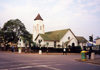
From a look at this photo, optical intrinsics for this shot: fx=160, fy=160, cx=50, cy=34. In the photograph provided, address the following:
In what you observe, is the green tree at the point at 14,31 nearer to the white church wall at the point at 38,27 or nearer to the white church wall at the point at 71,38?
the white church wall at the point at 38,27

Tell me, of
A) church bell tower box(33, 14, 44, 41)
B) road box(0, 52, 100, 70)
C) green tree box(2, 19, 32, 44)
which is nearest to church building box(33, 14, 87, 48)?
church bell tower box(33, 14, 44, 41)

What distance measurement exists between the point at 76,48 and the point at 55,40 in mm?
13637

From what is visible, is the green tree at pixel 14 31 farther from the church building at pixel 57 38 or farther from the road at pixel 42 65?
the road at pixel 42 65

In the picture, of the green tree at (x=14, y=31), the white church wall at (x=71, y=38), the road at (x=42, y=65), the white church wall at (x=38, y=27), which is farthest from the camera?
the white church wall at (x=38, y=27)

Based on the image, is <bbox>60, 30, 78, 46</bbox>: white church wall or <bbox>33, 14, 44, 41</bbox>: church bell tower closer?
<bbox>60, 30, 78, 46</bbox>: white church wall

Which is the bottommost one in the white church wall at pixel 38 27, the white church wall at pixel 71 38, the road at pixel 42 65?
the road at pixel 42 65

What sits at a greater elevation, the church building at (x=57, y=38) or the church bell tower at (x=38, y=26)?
the church bell tower at (x=38, y=26)

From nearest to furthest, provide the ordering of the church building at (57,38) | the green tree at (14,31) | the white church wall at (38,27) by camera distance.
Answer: the church building at (57,38) < the green tree at (14,31) < the white church wall at (38,27)

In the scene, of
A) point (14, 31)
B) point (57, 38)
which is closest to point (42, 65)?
point (57, 38)

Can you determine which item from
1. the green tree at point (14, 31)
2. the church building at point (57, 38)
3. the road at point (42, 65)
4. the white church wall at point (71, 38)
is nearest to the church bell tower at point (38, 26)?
the church building at point (57, 38)

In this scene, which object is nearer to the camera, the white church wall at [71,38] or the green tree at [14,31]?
the white church wall at [71,38]

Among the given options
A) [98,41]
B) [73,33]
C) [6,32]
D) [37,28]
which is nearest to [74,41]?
[73,33]

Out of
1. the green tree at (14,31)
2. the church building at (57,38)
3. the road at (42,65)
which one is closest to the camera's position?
the road at (42,65)

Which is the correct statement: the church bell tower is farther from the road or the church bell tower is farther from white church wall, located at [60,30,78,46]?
the road
